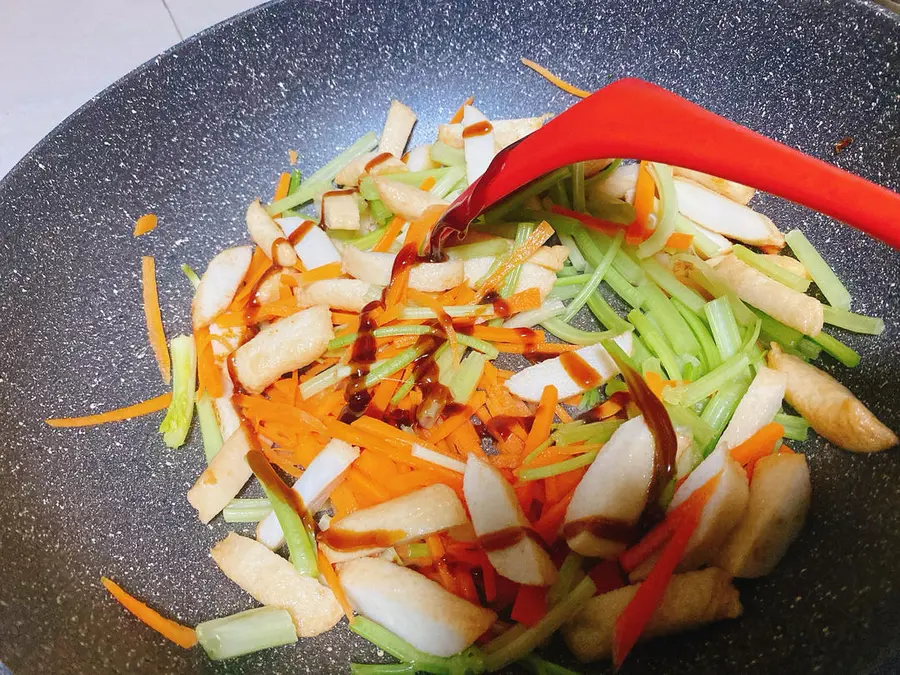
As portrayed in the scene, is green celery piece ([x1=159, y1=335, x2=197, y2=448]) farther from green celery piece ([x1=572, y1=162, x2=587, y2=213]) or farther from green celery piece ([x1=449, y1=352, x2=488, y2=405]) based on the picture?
green celery piece ([x1=572, y1=162, x2=587, y2=213])

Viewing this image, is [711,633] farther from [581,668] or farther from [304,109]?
[304,109]

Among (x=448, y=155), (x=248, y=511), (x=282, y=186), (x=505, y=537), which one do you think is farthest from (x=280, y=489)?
(x=448, y=155)

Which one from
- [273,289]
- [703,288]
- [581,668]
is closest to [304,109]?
[273,289]

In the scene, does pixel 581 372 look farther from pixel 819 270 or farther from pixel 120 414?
pixel 120 414

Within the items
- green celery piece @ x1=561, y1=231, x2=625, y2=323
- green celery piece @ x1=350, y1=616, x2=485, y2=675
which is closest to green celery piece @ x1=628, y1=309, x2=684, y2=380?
green celery piece @ x1=561, y1=231, x2=625, y2=323

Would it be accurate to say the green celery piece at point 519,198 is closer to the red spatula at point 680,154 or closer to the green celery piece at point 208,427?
the red spatula at point 680,154

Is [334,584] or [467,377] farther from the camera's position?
[467,377]
